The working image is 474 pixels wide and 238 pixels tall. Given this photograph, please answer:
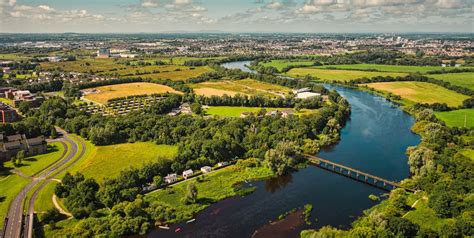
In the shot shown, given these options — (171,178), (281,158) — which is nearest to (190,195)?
(171,178)

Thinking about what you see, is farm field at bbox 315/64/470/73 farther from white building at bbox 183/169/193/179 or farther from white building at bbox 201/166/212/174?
white building at bbox 183/169/193/179

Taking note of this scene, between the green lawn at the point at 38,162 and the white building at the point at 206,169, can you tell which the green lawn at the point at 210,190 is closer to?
the white building at the point at 206,169

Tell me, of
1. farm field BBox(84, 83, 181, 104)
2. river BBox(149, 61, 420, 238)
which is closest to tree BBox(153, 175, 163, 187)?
river BBox(149, 61, 420, 238)

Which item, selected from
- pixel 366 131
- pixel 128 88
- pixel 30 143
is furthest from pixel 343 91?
pixel 30 143

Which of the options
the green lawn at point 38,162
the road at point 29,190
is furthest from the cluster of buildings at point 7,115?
the green lawn at point 38,162

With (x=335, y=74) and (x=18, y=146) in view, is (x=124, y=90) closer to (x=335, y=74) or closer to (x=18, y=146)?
(x=18, y=146)
